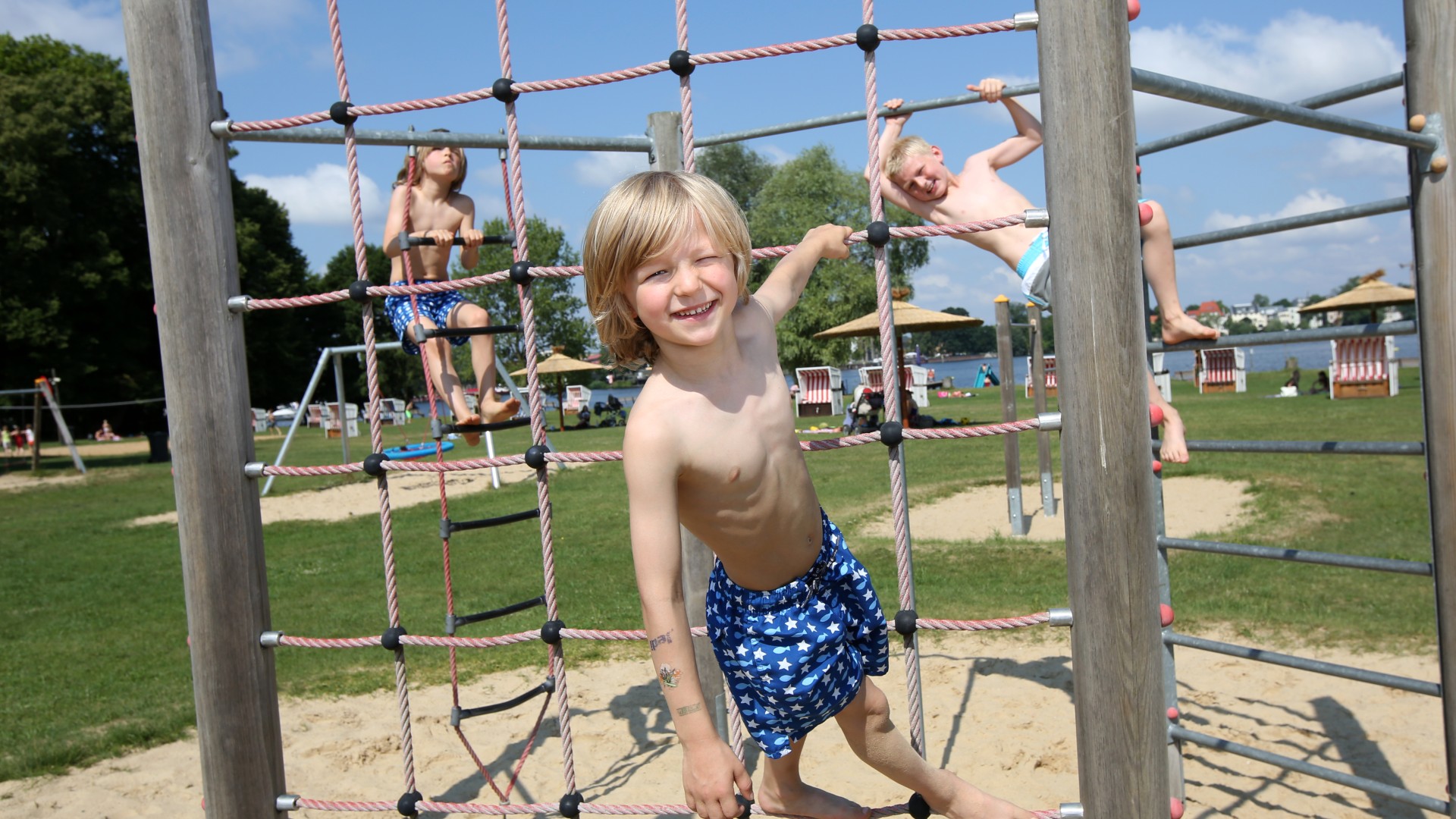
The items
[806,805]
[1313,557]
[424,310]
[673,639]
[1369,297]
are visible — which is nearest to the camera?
[673,639]

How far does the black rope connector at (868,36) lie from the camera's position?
2312 mm

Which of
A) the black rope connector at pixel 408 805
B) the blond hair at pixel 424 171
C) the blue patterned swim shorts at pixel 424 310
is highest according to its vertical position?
the blond hair at pixel 424 171

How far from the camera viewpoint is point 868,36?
7.59 ft

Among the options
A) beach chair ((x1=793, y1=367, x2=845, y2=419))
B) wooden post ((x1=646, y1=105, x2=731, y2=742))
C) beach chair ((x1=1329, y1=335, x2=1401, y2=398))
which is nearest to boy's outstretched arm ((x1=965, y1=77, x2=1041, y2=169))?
wooden post ((x1=646, y1=105, x2=731, y2=742))

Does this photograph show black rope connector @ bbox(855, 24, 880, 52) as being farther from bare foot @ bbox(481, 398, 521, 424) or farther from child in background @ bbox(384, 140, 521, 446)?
bare foot @ bbox(481, 398, 521, 424)

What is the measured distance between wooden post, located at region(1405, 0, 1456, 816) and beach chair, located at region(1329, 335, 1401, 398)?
19.7 m

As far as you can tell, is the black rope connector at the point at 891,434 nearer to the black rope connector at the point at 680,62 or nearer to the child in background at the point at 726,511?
the child in background at the point at 726,511

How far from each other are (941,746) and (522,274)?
248 centimetres

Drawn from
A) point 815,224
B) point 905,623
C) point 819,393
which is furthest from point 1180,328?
point 815,224

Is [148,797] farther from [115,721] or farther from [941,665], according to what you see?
[941,665]

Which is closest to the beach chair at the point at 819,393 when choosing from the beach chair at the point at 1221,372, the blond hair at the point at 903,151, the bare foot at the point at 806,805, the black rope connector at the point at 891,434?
the beach chair at the point at 1221,372

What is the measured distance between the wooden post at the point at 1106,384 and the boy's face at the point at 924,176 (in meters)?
2.16

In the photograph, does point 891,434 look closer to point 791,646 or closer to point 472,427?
point 791,646

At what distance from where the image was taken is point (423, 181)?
4.47 m
